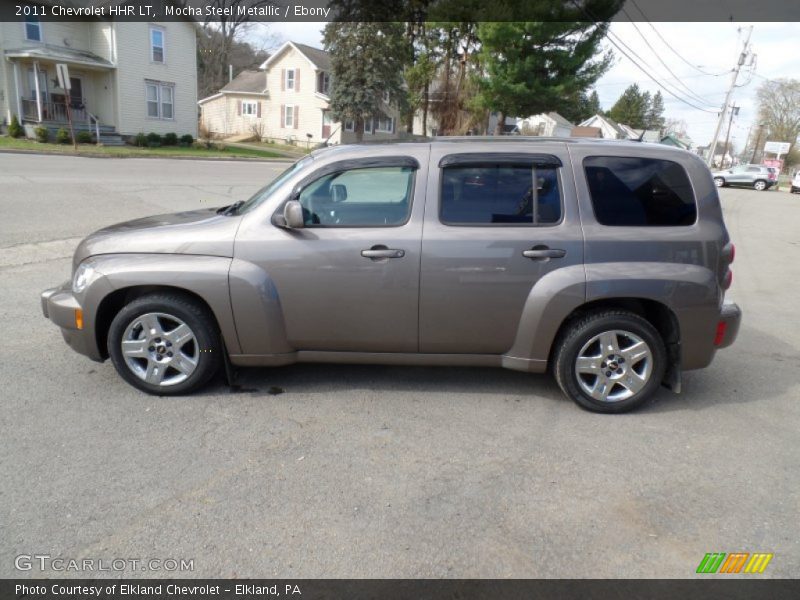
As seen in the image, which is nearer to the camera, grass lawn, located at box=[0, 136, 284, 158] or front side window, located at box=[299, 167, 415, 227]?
front side window, located at box=[299, 167, 415, 227]

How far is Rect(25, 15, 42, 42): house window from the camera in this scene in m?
28.0

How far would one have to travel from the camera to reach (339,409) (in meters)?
4.04

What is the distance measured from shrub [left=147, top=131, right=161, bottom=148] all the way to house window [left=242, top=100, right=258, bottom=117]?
18658 millimetres

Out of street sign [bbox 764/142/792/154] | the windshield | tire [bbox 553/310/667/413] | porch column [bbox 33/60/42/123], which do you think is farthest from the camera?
street sign [bbox 764/142/792/154]

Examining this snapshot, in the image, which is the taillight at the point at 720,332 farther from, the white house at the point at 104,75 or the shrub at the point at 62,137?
the white house at the point at 104,75

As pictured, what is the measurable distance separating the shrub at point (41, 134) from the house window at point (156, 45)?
8.17m

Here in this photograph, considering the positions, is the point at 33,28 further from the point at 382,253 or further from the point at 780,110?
the point at 780,110

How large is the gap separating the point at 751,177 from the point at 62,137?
40756 mm

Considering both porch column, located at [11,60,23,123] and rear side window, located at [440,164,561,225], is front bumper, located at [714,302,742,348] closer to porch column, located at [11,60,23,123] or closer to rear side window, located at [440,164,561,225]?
rear side window, located at [440,164,561,225]

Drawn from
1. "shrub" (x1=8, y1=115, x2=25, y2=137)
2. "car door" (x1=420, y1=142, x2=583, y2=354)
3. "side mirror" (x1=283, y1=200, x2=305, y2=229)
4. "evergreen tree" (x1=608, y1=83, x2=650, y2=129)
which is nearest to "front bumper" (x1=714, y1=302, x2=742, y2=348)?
"car door" (x1=420, y1=142, x2=583, y2=354)

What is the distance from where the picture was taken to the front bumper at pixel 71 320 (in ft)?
13.1

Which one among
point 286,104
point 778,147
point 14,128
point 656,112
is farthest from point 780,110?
point 14,128

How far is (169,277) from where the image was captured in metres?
3.89

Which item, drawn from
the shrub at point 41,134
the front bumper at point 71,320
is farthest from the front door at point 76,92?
the front bumper at point 71,320
